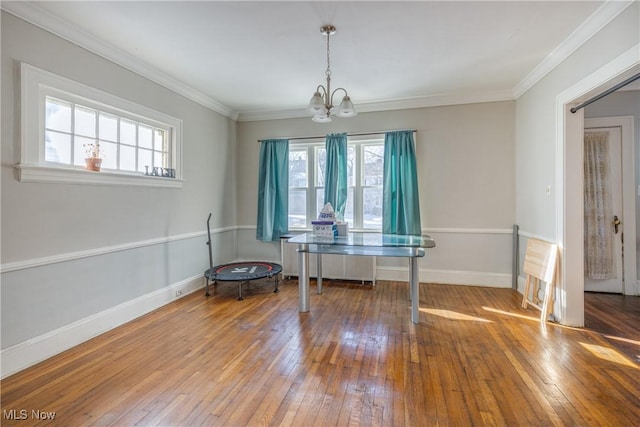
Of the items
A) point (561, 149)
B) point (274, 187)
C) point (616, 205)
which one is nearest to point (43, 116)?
point (274, 187)

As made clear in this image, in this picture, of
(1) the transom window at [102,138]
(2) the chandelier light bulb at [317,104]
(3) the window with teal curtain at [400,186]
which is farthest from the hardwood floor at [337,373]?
(2) the chandelier light bulb at [317,104]

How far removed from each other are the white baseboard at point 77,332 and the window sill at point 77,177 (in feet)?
4.03

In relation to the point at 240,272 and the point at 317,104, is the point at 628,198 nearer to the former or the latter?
the point at 317,104

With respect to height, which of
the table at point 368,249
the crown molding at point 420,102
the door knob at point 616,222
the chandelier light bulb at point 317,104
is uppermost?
the crown molding at point 420,102

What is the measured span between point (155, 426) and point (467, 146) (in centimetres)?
452

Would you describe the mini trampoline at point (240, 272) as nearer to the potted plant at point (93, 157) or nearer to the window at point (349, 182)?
the window at point (349, 182)

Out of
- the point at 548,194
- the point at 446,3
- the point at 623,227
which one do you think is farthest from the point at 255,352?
the point at 623,227

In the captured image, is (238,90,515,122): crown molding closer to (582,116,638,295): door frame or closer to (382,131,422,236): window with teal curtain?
(382,131,422,236): window with teal curtain

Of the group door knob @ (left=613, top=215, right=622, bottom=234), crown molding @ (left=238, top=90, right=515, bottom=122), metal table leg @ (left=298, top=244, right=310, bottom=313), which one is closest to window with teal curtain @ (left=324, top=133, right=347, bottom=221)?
crown molding @ (left=238, top=90, right=515, bottom=122)

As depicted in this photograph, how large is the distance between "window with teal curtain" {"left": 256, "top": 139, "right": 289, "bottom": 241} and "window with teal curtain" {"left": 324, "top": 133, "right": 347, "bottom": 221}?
72 centimetres

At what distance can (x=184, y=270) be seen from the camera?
13.0ft

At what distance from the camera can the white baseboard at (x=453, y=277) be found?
418 cm

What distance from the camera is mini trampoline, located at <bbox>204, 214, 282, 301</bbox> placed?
386 cm

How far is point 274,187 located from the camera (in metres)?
4.85
